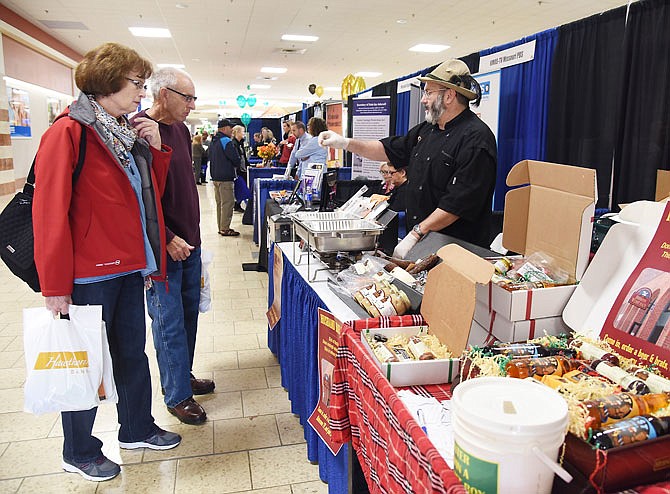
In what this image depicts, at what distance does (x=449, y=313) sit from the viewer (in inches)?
48.9

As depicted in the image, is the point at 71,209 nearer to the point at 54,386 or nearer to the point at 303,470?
the point at 54,386

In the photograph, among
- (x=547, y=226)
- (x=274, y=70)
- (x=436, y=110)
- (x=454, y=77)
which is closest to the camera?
(x=547, y=226)

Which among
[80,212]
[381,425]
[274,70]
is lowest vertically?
[381,425]

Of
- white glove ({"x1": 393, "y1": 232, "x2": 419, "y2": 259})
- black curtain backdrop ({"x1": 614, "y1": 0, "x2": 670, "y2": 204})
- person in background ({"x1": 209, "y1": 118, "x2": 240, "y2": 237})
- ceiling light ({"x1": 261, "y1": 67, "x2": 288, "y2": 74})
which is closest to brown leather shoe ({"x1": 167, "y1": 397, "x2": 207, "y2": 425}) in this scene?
white glove ({"x1": 393, "y1": 232, "x2": 419, "y2": 259})

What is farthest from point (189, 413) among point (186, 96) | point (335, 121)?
point (335, 121)

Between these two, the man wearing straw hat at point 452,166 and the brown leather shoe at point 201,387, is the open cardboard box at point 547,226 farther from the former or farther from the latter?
the brown leather shoe at point 201,387

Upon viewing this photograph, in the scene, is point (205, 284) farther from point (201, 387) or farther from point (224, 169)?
point (224, 169)

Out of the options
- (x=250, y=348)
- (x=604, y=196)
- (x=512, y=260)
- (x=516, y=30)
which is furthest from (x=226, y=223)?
(x=516, y=30)

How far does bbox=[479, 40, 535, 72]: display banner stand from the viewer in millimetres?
3422

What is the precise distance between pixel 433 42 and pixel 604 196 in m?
10.3

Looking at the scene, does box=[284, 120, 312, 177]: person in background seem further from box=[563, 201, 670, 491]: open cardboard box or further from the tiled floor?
box=[563, 201, 670, 491]: open cardboard box

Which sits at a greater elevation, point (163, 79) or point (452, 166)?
point (163, 79)

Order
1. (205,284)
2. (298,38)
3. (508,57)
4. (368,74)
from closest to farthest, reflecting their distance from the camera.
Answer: (205,284) < (508,57) < (298,38) < (368,74)

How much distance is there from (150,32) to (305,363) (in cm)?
1129
